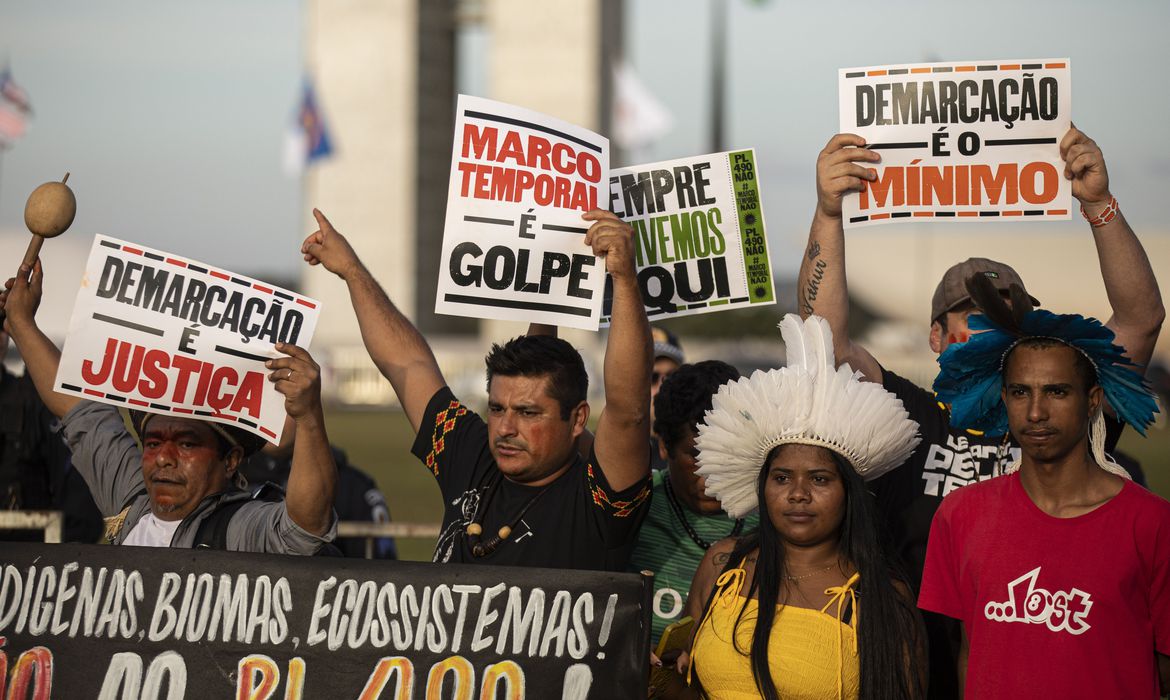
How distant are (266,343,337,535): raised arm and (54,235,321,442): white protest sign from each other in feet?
0.39

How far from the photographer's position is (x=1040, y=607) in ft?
12.4

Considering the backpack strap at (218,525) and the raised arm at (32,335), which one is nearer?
the backpack strap at (218,525)

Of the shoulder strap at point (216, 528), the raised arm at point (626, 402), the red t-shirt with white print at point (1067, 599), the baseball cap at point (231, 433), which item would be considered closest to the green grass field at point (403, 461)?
the baseball cap at point (231, 433)

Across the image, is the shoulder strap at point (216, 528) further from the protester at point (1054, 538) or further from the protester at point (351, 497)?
the protester at point (351, 497)

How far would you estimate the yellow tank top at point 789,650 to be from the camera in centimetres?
395

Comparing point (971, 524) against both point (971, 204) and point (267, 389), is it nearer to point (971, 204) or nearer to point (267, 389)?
point (971, 204)

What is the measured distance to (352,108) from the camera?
178ft

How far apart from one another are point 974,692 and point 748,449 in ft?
2.91

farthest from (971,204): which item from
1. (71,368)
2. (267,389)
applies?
(71,368)

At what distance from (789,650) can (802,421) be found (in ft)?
2.04

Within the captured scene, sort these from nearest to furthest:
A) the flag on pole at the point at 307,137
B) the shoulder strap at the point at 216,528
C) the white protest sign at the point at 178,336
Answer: the shoulder strap at the point at 216,528
the white protest sign at the point at 178,336
the flag on pole at the point at 307,137

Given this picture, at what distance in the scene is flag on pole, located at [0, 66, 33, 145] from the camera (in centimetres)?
1207

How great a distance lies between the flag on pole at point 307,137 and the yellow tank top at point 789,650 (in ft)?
128

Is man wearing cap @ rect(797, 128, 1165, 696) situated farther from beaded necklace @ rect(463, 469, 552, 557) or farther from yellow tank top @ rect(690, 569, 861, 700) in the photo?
beaded necklace @ rect(463, 469, 552, 557)
